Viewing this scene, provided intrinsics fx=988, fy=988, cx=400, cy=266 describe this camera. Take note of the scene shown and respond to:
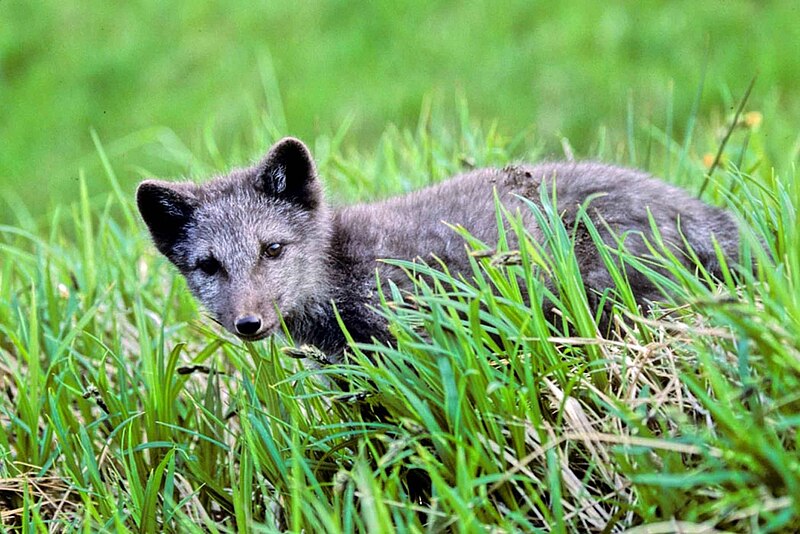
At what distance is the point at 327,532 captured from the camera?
3576 mm

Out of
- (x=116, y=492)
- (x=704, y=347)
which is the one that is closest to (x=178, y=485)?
(x=116, y=492)

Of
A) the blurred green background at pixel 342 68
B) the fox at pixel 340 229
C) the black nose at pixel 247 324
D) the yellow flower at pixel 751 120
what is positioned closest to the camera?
the black nose at pixel 247 324

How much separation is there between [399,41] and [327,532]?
9251 millimetres

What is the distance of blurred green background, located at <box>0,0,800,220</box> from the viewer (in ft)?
34.6

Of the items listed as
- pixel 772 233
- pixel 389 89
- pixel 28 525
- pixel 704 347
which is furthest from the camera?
pixel 389 89

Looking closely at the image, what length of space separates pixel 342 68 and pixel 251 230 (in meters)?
6.99

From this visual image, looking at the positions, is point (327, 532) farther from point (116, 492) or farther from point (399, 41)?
point (399, 41)

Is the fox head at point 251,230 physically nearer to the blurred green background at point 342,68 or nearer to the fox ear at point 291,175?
the fox ear at point 291,175

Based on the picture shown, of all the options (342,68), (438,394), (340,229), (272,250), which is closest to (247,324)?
(272,250)

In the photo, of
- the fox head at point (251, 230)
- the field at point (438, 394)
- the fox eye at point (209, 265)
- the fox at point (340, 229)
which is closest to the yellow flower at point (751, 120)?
the field at point (438, 394)

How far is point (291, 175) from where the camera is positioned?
5539 millimetres

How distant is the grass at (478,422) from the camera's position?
3.15 metres

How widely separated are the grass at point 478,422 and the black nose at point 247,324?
142 millimetres

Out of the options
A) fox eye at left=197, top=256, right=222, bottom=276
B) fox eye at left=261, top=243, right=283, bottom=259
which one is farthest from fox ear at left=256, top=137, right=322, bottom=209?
fox eye at left=197, top=256, right=222, bottom=276
